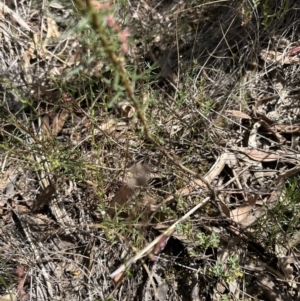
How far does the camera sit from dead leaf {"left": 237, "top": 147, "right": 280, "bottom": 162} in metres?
2.31

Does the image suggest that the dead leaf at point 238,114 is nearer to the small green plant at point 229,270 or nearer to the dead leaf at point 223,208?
the dead leaf at point 223,208

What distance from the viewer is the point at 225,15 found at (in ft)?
8.70

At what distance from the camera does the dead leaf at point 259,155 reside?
2.31m

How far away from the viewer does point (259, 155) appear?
7.63 ft

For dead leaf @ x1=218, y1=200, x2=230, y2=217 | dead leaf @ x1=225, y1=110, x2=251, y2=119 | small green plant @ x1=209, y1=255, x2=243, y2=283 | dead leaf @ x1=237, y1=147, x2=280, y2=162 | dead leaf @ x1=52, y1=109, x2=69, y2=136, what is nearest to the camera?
small green plant @ x1=209, y1=255, x2=243, y2=283

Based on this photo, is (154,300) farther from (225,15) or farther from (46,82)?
(225,15)

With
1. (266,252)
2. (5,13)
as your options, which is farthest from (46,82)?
(266,252)

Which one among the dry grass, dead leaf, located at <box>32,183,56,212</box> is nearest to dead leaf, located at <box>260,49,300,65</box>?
the dry grass

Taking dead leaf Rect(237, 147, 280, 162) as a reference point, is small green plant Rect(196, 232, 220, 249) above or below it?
above

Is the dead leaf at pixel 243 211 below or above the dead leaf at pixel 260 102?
below

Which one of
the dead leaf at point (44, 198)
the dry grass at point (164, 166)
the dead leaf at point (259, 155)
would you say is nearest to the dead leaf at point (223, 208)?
the dry grass at point (164, 166)

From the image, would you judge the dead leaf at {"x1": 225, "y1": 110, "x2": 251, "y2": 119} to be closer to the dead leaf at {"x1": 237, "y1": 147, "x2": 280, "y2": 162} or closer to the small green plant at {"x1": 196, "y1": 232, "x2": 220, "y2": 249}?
the dead leaf at {"x1": 237, "y1": 147, "x2": 280, "y2": 162}

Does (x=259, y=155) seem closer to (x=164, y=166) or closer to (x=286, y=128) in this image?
(x=286, y=128)

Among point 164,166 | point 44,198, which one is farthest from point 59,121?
point 164,166
